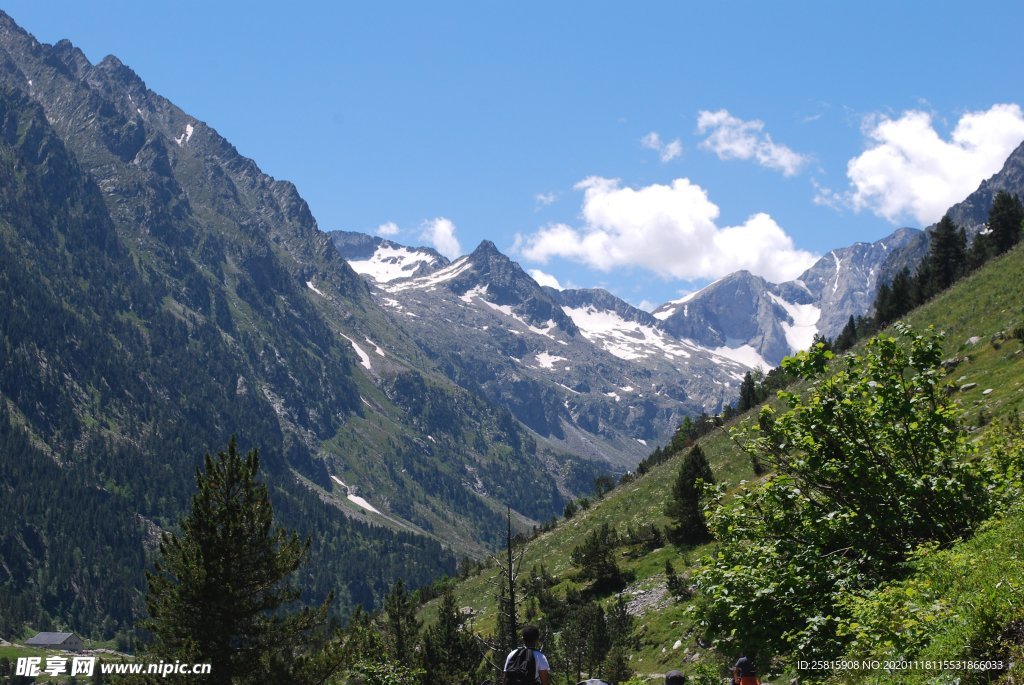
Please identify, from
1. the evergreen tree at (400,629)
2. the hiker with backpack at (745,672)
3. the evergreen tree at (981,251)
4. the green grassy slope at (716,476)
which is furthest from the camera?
the evergreen tree at (981,251)

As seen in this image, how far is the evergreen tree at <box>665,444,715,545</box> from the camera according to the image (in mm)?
41156

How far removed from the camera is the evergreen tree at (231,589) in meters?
22.2

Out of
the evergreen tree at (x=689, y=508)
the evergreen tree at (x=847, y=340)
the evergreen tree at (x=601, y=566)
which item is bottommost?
the evergreen tree at (x=601, y=566)

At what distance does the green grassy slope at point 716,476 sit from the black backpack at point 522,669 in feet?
14.8

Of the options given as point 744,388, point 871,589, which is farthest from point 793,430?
point 744,388

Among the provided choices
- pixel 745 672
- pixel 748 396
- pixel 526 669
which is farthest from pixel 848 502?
pixel 748 396

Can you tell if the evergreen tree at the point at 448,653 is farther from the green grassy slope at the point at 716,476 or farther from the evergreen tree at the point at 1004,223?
the evergreen tree at the point at 1004,223

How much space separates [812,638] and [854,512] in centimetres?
252

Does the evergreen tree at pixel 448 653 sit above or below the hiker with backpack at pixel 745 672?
below

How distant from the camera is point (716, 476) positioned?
53.2 metres

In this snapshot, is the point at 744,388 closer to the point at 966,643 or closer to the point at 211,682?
the point at 211,682

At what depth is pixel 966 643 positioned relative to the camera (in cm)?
975

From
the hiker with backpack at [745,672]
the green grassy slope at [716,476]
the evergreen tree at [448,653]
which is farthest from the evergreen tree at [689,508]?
the hiker with backpack at [745,672]

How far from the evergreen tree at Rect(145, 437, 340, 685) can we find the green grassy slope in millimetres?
12659
